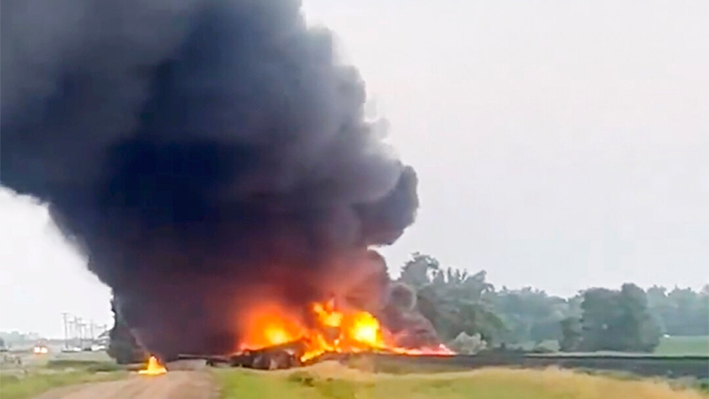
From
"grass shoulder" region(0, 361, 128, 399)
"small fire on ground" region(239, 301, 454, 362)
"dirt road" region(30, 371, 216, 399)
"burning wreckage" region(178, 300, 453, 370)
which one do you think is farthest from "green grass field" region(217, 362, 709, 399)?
"small fire on ground" region(239, 301, 454, 362)

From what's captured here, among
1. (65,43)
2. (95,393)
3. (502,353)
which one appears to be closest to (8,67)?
(65,43)

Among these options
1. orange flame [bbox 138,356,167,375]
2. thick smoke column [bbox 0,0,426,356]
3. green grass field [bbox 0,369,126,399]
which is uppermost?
thick smoke column [bbox 0,0,426,356]

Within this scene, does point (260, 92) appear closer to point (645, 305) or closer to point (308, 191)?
point (308, 191)

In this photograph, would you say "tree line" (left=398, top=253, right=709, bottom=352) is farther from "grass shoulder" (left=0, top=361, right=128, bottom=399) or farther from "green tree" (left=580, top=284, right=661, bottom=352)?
"grass shoulder" (left=0, top=361, right=128, bottom=399)

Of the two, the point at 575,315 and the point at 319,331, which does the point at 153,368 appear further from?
the point at 575,315

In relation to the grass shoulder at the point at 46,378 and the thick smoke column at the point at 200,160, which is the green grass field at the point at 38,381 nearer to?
the grass shoulder at the point at 46,378

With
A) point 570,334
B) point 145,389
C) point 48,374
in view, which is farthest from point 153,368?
point 570,334

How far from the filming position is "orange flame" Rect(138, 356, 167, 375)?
50.5 ft

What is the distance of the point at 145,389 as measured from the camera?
13.8 meters

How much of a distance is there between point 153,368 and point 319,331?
3635 millimetres

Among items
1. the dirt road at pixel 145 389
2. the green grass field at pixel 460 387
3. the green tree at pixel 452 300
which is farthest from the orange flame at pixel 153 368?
the green tree at pixel 452 300

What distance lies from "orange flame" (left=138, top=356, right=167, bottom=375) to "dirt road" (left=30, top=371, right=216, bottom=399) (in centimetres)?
48

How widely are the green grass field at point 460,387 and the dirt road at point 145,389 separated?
1.09ft

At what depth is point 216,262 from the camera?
19.2 m
